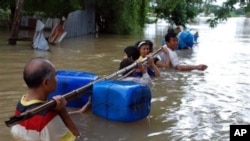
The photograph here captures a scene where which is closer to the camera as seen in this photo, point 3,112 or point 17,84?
point 3,112

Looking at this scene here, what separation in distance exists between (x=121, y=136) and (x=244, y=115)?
7.50 feet

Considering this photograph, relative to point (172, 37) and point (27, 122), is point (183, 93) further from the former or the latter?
point (27, 122)

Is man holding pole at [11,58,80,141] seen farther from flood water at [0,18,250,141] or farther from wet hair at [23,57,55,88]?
flood water at [0,18,250,141]

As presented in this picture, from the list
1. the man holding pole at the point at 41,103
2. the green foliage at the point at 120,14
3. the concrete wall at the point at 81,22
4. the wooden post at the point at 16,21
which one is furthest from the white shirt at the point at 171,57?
the green foliage at the point at 120,14

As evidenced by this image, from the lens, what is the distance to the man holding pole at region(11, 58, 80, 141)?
2.78 metres

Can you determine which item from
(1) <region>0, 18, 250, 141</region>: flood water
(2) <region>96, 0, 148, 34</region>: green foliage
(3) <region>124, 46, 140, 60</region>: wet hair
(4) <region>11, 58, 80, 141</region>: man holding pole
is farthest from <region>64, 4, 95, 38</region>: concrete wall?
(4) <region>11, 58, 80, 141</region>: man holding pole

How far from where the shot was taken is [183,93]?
7.70m

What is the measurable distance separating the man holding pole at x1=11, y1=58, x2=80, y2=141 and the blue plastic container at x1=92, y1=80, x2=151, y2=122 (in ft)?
7.45

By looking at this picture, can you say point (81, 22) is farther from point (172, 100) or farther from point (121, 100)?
point (121, 100)

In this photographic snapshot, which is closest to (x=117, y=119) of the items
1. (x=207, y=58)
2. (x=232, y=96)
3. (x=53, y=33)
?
(x=232, y=96)

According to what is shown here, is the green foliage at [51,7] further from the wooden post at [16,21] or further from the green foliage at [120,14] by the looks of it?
the wooden post at [16,21]

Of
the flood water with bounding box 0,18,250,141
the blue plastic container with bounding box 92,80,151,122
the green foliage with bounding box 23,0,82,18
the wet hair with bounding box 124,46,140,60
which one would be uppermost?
the green foliage with bounding box 23,0,82,18

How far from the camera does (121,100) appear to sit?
516 cm

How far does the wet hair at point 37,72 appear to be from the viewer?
277 cm
